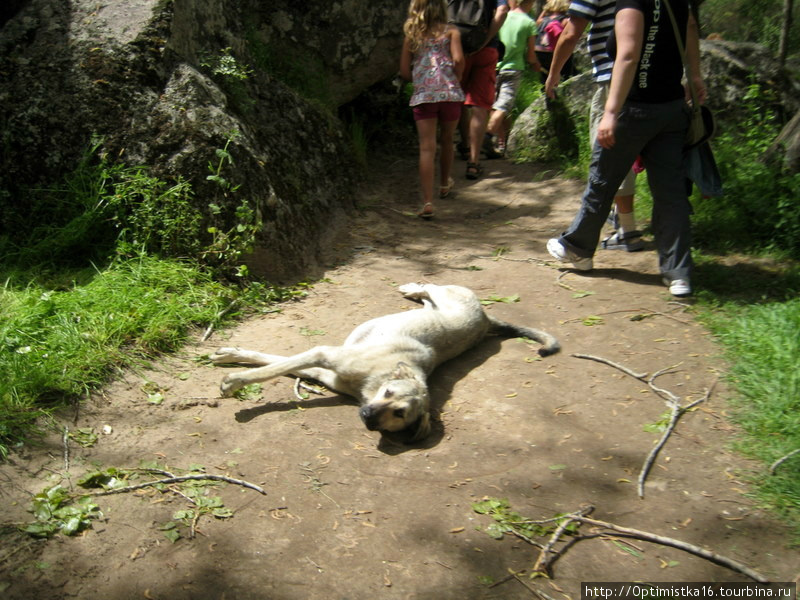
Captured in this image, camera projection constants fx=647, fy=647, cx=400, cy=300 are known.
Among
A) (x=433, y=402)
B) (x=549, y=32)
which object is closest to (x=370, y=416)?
(x=433, y=402)

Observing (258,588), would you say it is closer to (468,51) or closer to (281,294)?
(281,294)

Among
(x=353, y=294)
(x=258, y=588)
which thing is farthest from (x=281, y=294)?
(x=258, y=588)

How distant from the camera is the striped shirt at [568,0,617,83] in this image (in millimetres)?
5445

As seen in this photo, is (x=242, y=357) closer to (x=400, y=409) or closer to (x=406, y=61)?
(x=400, y=409)

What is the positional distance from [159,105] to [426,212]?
129 inches

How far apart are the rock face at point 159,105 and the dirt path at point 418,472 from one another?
125 centimetres

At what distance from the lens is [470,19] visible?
772 centimetres

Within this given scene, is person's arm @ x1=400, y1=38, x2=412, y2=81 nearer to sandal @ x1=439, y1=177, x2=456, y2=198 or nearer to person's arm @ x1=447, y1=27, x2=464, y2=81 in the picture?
person's arm @ x1=447, y1=27, x2=464, y2=81

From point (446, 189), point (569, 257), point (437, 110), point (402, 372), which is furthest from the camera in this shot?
point (446, 189)

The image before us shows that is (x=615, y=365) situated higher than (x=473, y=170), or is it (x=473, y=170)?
(x=473, y=170)

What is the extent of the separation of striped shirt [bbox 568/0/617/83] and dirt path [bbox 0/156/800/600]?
1966 mm

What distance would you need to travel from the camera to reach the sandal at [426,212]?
7.64m

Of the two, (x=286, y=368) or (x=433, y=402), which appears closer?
(x=286, y=368)

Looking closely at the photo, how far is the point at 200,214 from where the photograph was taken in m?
5.29
